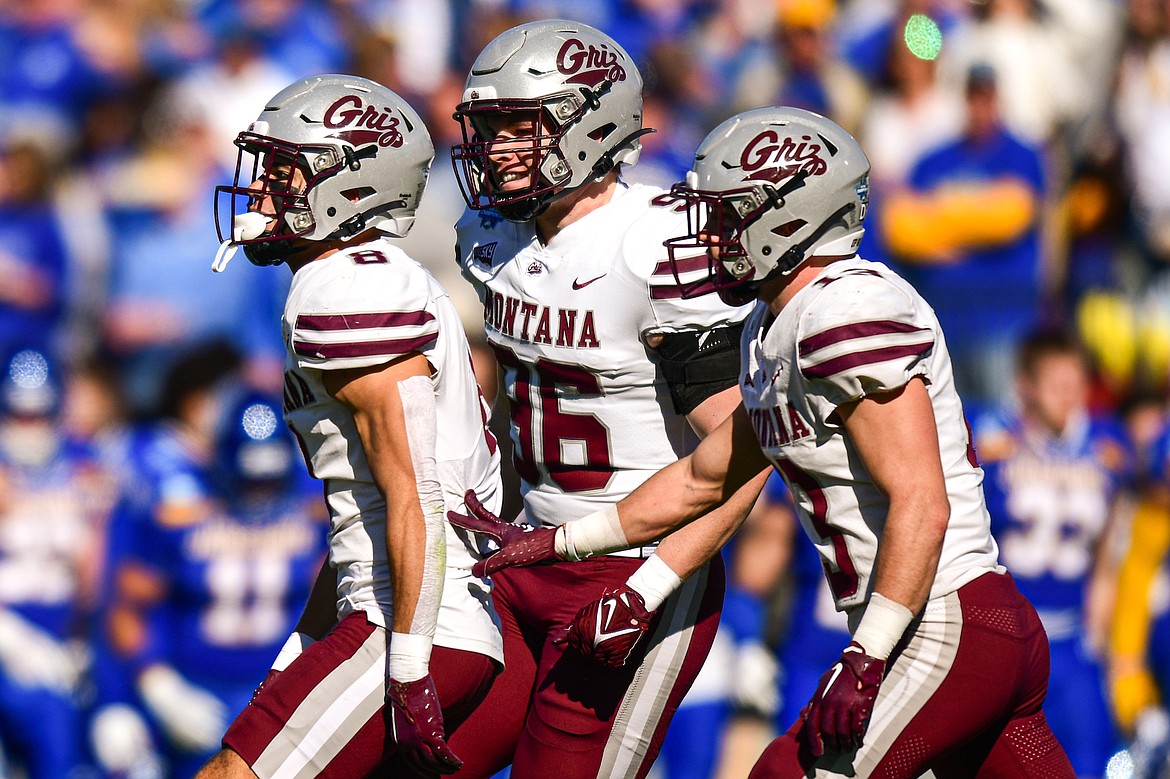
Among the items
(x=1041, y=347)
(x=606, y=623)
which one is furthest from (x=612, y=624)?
(x=1041, y=347)

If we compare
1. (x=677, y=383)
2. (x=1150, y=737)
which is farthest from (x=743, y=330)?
(x=1150, y=737)

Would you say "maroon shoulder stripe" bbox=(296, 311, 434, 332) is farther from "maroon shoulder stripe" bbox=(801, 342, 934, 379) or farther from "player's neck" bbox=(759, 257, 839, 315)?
"maroon shoulder stripe" bbox=(801, 342, 934, 379)

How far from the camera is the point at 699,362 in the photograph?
323 cm

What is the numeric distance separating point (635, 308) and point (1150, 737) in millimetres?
3796

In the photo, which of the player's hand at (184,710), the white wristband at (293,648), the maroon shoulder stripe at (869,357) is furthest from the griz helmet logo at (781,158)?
the player's hand at (184,710)

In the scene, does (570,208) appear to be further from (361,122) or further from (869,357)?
(869,357)

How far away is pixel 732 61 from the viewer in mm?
7316

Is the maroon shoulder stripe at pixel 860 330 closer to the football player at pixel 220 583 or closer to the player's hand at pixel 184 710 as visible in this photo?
the football player at pixel 220 583

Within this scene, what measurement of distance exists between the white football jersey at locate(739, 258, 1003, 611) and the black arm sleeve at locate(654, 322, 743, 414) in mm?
235

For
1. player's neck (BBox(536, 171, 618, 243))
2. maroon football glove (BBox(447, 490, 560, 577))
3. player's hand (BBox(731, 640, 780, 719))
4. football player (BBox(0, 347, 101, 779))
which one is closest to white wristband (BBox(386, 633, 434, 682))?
maroon football glove (BBox(447, 490, 560, 577))

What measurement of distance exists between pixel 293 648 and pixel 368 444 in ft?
1.98

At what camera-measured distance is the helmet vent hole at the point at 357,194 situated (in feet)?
10.5

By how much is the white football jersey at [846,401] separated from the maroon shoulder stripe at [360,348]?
647 mm

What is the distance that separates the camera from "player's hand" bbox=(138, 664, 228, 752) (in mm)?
5719
